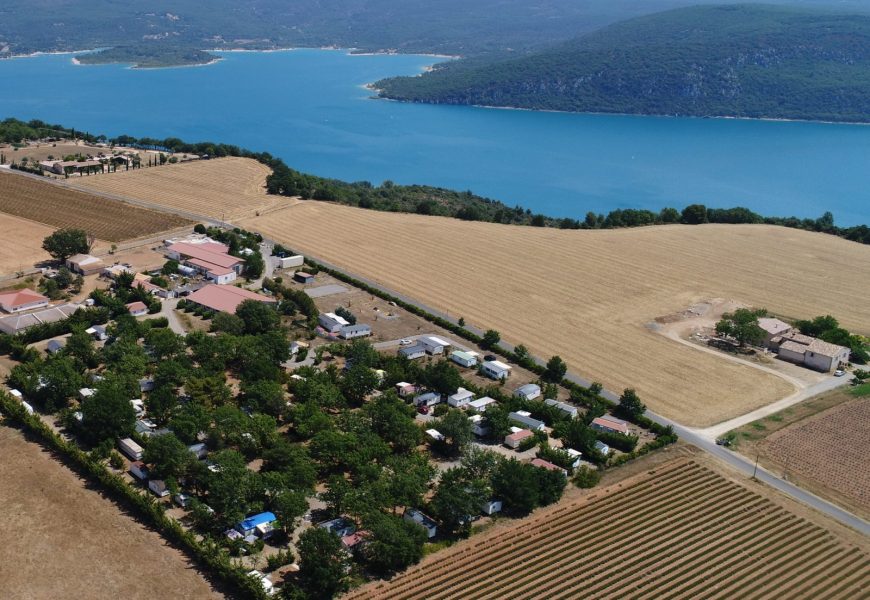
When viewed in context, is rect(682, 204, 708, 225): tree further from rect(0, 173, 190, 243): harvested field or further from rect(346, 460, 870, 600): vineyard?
rect(346, 460, 870, 600): vineyard

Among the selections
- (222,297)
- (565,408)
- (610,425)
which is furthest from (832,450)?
(222,297)

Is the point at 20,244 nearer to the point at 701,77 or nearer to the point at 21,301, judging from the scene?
the point at 21,301

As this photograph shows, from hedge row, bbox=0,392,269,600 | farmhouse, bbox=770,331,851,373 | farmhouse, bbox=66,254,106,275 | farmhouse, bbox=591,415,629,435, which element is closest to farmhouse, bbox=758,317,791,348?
farmhouse, bbox=770,331,851,373

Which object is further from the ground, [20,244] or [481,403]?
[20,244]

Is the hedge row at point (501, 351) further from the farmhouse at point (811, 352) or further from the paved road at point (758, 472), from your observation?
the farmhouse at point (811, 352)

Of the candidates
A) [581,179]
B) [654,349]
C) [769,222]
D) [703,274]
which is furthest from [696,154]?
[654,349]

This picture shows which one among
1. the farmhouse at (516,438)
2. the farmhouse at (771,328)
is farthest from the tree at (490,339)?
the farmhouse at (771,328)
